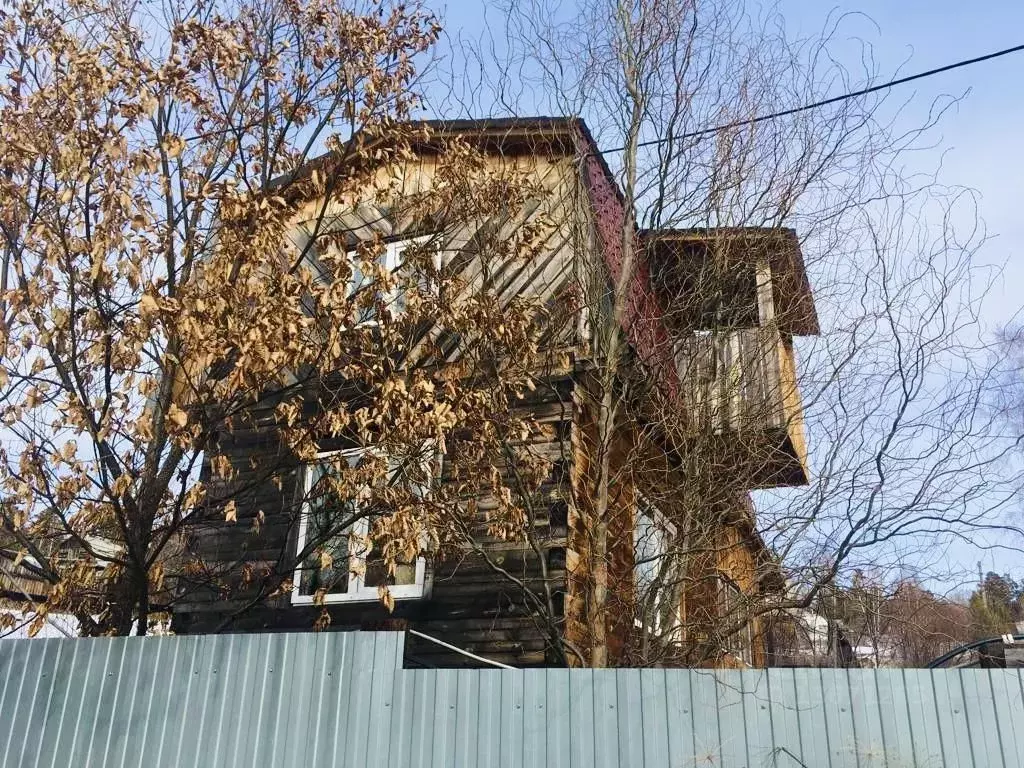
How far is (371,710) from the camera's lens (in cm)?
561

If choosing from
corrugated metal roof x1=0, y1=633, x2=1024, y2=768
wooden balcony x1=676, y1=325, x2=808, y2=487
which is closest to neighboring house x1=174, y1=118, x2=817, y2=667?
wooden balcony x1=676, y1=325, x2=808, y2=487

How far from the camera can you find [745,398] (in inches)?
312

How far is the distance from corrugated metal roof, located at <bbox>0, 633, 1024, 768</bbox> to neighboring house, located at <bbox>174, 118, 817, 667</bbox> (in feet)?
5.34

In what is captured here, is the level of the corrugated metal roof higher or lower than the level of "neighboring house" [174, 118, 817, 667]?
lower

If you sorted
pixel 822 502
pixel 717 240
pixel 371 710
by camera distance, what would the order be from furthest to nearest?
pixel 717 240
pixel 822 502
pixel 371 710

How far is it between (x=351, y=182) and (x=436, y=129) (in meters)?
1.70

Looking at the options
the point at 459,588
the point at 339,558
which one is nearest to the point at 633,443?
the point at 459,588

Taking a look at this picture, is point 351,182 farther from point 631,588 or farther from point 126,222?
point 631,588

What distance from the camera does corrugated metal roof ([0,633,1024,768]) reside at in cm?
491

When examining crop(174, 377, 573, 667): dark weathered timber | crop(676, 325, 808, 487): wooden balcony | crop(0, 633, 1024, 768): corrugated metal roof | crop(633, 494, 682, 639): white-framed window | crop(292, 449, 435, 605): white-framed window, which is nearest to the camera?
crop(0, 633, 1024, 768): corrugated metal roof

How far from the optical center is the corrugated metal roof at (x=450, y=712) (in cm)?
Answer: 491

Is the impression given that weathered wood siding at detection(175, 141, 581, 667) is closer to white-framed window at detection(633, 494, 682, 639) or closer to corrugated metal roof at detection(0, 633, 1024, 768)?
white-framed window at detection(633, 494, 682, 639)

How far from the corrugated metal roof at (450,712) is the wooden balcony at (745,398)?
268 cm

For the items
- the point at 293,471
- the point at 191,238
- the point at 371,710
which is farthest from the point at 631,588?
the point at 191,238
